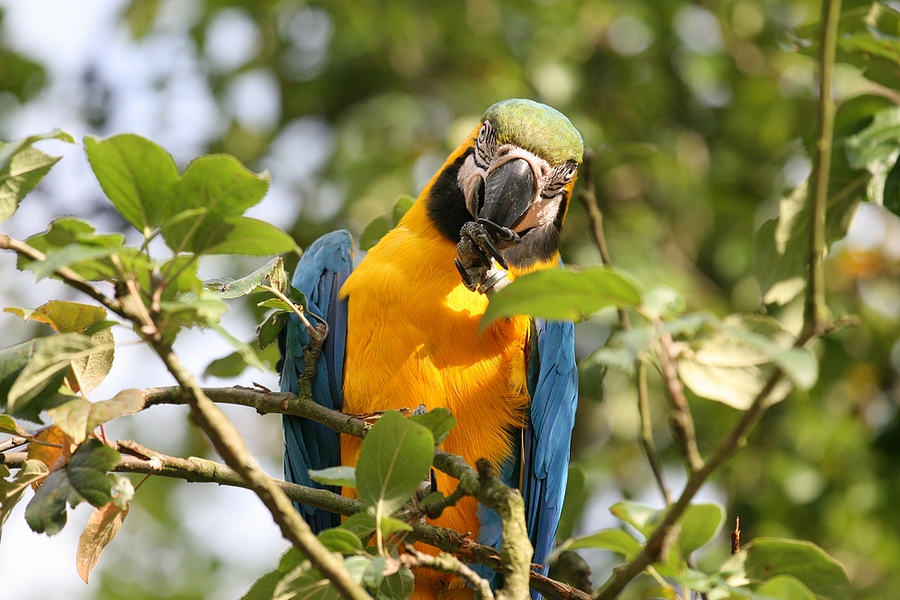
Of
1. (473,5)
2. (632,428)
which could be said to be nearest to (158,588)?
(632,428)

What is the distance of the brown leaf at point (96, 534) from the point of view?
1.67 m

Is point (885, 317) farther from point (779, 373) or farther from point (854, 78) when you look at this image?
point (779, 373)

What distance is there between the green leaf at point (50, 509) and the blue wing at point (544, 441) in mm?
1660

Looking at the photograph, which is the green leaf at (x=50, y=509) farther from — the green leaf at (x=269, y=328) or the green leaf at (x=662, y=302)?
the green leaf at (x=662, y=302)

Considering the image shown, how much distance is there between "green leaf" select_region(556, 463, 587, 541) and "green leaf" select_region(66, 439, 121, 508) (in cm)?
146

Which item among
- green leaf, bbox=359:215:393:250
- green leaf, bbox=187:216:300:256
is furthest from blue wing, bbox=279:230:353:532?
green leaf, bbox=187:216:300:256

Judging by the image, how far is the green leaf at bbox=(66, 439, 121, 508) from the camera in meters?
1.38

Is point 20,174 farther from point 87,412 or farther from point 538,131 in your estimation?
point 538,131

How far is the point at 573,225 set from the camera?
5109mm

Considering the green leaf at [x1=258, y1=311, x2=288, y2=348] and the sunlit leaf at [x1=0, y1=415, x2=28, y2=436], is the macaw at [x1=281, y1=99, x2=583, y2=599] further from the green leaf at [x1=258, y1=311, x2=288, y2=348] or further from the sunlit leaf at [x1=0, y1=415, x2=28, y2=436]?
the sunlit leaf at [x1=0, y1=415, x2=28, y2=436]

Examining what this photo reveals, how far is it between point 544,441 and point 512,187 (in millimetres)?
838

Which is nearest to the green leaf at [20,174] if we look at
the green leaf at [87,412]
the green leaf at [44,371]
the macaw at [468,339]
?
the green leaf at [44,371]

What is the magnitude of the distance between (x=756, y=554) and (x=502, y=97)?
3.79 metres

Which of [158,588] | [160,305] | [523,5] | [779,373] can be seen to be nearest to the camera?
[779,373]
